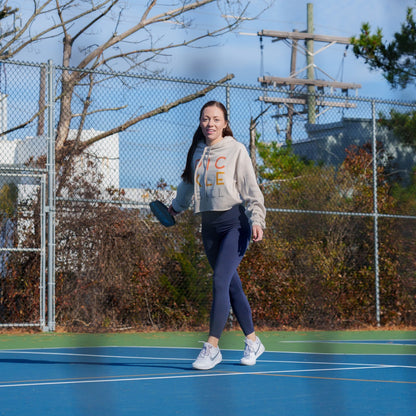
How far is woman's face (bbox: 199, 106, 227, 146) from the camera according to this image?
5.23 m

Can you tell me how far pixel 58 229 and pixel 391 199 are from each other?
4466mm

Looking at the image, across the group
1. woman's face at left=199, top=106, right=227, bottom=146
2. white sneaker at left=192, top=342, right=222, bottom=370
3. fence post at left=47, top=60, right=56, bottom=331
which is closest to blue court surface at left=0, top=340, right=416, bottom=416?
white sneaker at left=192, top=342, right=222, bottom=370

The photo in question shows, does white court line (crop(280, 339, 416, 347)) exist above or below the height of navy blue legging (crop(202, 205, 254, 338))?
below

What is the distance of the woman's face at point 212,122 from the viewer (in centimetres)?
523

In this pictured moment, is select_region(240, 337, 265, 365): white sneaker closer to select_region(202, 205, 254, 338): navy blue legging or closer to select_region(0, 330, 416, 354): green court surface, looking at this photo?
select_region(202, 205, 254, 338): navy blue legging

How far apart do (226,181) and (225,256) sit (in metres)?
0.44

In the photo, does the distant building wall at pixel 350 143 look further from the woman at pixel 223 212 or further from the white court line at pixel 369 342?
the woman at pixel 223 212

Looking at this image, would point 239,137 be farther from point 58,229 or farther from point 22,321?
point 22,321

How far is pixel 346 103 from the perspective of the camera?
11117 mm

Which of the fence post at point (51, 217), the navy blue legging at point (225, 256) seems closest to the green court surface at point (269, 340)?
the fence post at point (51, 217)

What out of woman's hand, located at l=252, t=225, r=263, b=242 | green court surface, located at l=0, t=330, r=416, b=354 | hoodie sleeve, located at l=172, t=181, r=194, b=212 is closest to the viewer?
woman's hand, located at l=252, t=225, r=263, b=242

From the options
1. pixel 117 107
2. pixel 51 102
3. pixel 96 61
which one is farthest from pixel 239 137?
pixel 96 61

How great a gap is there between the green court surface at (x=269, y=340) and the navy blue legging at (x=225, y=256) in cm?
176

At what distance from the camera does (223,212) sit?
203 inches
